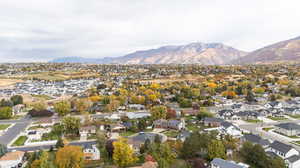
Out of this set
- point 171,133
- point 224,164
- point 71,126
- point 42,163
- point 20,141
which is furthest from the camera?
point 171,133

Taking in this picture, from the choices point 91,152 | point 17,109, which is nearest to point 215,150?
point 91,152

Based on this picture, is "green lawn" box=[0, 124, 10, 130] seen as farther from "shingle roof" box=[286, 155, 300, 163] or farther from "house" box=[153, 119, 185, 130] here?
"shingle roof" box=[286, 155, 300, 163]

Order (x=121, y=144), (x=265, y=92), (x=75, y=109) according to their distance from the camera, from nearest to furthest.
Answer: (x=121, y=144) < (x=75, y=109) < (x=265, y=92)

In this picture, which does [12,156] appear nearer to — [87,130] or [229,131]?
[87,130]

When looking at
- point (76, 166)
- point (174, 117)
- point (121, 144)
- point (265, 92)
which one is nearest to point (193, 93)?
point (174, 117)

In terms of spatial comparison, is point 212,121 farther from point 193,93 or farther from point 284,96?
point 284,96

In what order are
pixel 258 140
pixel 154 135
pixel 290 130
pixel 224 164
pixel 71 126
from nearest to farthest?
1. pixel 224 164
2. pixel 258 140
3. pixel 154 135
4. pixel 290 130
5. pixel 71 126

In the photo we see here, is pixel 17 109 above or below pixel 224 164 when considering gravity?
below
